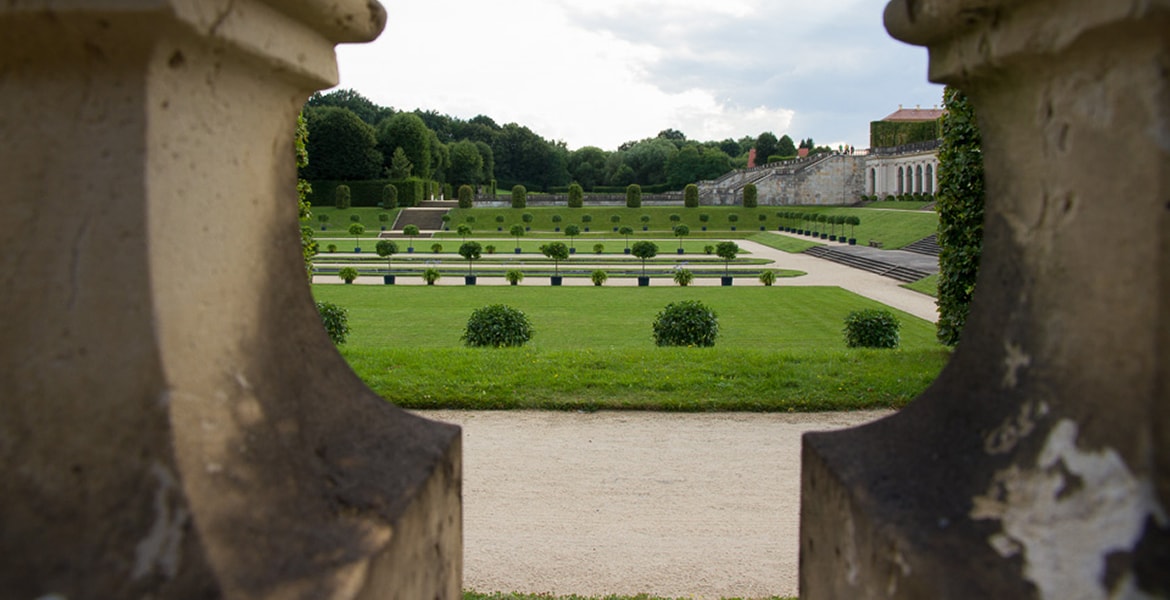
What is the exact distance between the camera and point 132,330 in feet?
4.91

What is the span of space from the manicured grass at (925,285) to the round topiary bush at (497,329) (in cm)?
1250

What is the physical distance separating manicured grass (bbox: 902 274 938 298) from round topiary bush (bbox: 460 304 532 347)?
12.5 metres

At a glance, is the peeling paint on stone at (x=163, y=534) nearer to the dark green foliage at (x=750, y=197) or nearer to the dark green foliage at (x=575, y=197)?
the dark green foliage at (x=575, y=197)

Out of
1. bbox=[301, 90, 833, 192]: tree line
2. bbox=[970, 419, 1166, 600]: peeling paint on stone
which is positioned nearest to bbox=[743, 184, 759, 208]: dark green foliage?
bbox=[301, 90, 833, 192]: tree line

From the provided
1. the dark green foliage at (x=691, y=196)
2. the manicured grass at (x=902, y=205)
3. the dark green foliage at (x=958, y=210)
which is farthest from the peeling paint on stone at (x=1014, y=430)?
the dark green foliage at (x=691, y=196)

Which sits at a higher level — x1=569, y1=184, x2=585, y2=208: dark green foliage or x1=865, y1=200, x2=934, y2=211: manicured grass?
x1=569, y1=184, x2=585, y2=208: dark green foliage

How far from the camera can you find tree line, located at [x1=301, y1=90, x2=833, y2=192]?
6938 centimetres

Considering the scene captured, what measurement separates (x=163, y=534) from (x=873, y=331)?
33.9ft

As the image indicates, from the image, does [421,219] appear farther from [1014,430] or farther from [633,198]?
[1014,430]

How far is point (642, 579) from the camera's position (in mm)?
4062

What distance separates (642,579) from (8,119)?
3241 millimetres

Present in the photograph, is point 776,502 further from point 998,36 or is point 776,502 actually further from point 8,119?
point 8,119

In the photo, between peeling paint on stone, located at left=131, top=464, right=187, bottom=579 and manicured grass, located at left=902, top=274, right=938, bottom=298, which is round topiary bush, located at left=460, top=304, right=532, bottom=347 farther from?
manicured grass, located at left=902, top=274, right=938, bottom=298

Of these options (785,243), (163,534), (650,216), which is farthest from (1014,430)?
(650,216)
